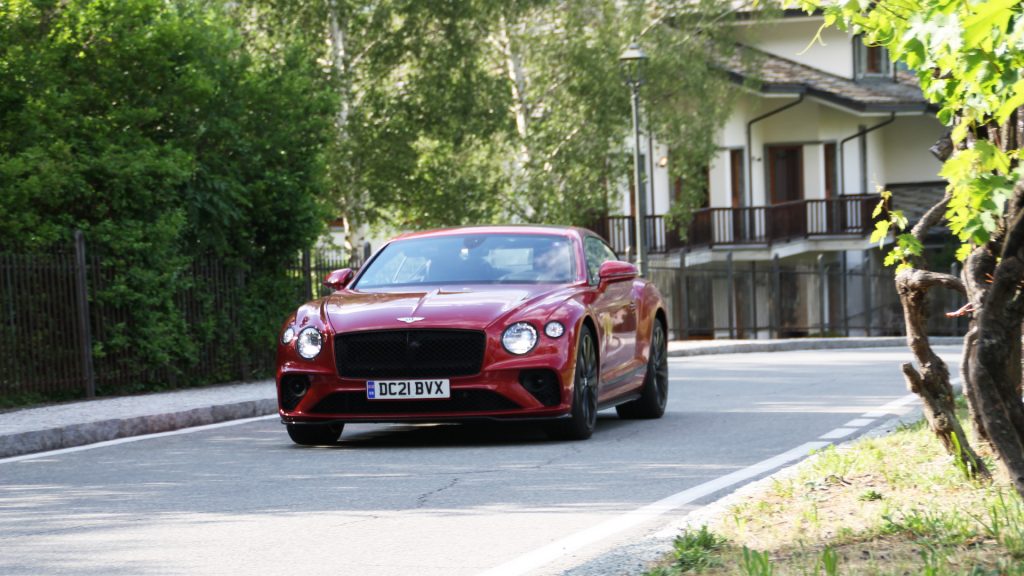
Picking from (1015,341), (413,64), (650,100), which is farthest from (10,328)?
(650,100)

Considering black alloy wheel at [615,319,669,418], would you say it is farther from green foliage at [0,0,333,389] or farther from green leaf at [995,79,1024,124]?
green leaf at [995,79,1024,124]

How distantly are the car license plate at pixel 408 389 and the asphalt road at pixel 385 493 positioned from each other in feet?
1.19

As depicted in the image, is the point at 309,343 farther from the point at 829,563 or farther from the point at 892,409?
the point at 829,563

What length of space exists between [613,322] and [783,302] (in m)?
33.2

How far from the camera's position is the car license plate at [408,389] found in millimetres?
11430

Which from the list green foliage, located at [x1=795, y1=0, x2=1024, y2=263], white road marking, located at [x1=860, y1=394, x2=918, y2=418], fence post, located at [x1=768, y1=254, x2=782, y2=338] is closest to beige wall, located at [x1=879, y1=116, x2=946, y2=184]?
fence post, located at [x1=768, y1=254, x2=782, y2=338]

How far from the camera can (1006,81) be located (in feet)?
18.2

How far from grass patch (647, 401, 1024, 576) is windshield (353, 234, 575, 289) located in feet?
13.7

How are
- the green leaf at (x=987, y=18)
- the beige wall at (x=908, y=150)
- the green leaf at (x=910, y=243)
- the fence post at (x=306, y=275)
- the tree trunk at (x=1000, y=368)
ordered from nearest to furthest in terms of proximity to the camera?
1. the green leaf at (x=987, y=18)
2. the tree trunk at (x=1000, y=368)
3. the green leaf at (x=910, y=243)
4. the fence post at (x=306, y=275)
5. the beige wall at (x=908, y=150)

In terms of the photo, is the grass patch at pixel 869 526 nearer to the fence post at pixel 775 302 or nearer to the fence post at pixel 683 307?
the fence post at pixel 683 307

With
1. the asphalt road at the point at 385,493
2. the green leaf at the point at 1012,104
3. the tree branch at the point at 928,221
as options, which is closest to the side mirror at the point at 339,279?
the asphalt road at the point at 385,493

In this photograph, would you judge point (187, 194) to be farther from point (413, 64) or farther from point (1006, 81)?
point (413, 64)

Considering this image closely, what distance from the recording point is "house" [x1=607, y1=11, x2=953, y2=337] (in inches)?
1767

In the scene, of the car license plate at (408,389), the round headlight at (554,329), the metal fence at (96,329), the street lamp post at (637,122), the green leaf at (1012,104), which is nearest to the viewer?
the green leaf at (1012,104)
